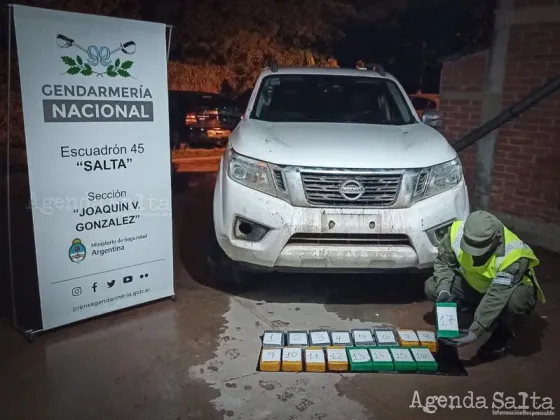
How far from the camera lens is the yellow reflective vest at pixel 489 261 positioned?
3336 mm

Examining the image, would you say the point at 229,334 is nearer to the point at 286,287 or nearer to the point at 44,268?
the point at 286,287

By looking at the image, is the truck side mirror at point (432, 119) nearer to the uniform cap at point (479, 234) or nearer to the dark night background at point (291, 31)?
the uniform cap at point (479, 234)

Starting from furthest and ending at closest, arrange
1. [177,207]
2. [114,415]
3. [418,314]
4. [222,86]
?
[222,86], [177,207], [418,314], [114,415]

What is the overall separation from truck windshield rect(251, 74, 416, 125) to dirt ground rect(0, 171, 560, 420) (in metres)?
1.59

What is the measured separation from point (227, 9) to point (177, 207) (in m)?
10.3

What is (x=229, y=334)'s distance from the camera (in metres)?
3.92

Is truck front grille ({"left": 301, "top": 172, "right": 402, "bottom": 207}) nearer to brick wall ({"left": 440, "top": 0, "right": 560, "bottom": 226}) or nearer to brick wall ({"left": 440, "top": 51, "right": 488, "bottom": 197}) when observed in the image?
brick wall ({"left": 440, "top": 0, "right": 560, "bottom": 226})

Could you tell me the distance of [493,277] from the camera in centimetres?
343

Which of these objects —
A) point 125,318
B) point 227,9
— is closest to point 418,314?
point 125,318

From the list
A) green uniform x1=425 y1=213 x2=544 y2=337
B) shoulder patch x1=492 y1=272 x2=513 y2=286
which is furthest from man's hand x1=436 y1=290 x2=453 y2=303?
shoulder patch x1=492 y1=272 x2=513 y2=286

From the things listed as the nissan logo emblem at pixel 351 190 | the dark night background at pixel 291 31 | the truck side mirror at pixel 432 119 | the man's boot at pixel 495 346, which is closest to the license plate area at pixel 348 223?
the nissan logo emblem at pixel 351 190

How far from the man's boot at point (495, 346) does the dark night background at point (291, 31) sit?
10505mm

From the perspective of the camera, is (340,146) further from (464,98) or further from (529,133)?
(464,98)

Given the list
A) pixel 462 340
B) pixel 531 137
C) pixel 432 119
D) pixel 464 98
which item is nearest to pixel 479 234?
pixel 462 340
